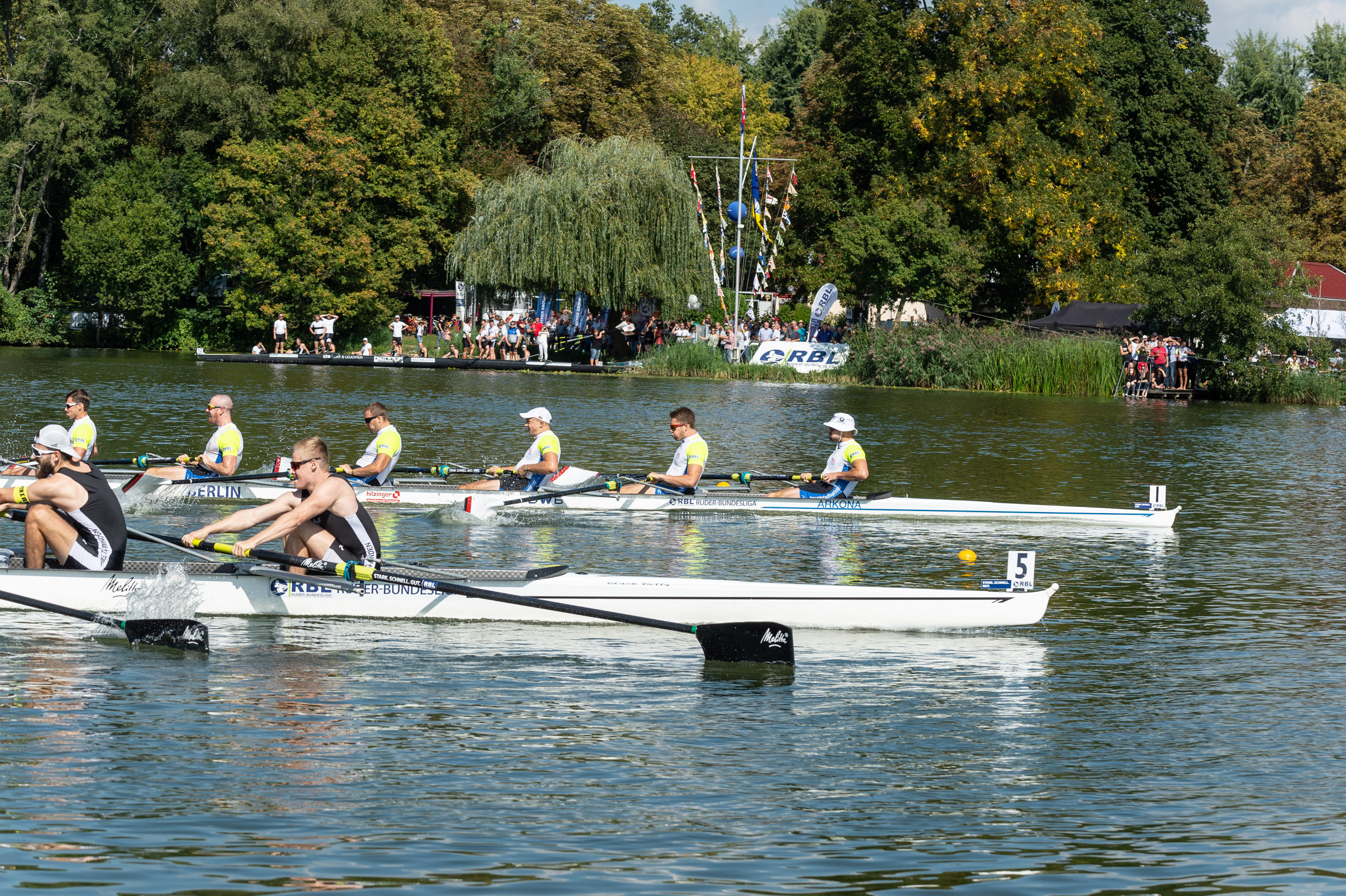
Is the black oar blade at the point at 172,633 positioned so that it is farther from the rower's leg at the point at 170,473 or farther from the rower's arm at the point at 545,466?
the rower's arm at the point at 545,466

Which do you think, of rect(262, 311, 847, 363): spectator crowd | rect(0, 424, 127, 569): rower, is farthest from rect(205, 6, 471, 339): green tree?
rect(0, 424, 127, 569): rower

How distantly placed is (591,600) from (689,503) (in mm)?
6968

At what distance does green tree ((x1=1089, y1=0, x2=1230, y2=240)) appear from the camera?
5834cm

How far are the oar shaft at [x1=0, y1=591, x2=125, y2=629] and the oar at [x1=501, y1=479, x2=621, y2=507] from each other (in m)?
7.30

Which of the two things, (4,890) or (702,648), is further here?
(702,648)

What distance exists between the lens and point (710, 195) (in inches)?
2488

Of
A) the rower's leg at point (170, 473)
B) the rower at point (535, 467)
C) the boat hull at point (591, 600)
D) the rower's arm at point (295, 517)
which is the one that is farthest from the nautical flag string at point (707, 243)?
the rower's arm at point (295, 517)

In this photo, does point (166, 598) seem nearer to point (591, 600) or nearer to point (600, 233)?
point (591, 600)

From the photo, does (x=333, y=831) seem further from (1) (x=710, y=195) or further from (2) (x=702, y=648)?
(1) (x=710, y=195)

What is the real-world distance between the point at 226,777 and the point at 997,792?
413 centimetres

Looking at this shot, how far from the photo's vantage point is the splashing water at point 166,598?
10852 millimetres

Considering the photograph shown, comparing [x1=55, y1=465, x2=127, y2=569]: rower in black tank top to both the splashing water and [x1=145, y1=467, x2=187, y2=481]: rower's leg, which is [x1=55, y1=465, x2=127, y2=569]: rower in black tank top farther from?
[x1=145, y1=467, x2=187, y2=481]: rower's leg

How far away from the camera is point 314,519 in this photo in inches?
447

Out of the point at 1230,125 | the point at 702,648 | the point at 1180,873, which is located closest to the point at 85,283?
the point at 1230,125
